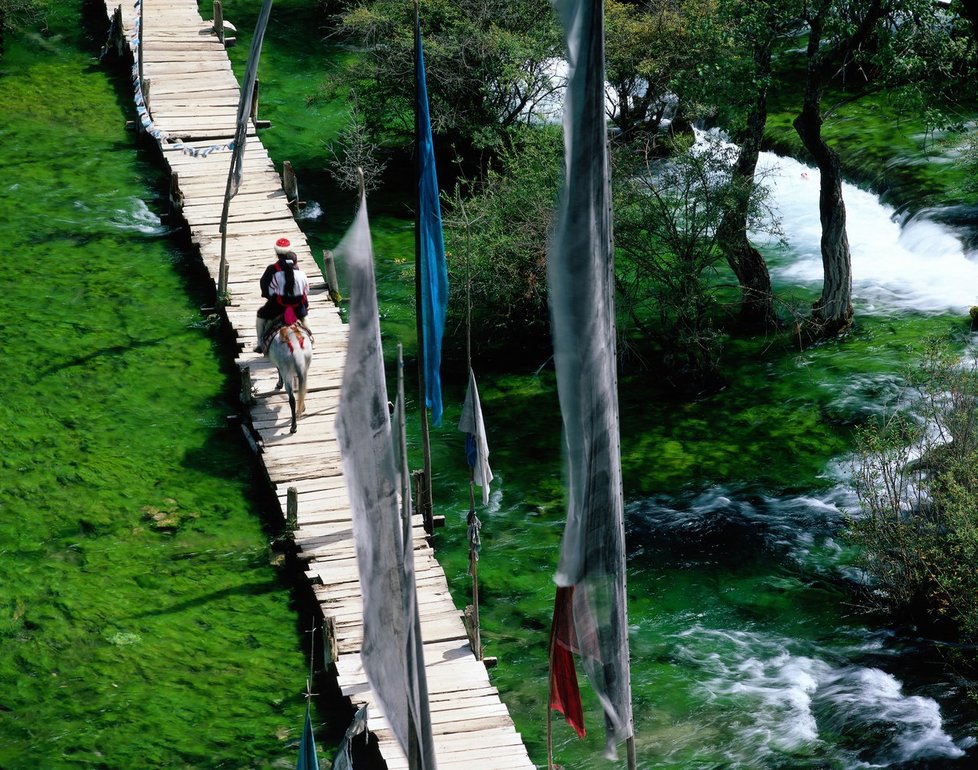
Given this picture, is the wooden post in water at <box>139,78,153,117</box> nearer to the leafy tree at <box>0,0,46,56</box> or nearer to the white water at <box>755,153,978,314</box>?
the leafy tree at <box>0,0,46,56</box>

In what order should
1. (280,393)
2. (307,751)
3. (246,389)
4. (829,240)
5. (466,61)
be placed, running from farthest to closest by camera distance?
1. (466,61)
2. (829,240)
3. (280,393)
4. (246,389)
5. (307,751)

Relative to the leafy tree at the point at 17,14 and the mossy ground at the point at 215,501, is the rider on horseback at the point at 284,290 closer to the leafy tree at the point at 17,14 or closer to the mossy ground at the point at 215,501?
the mossy ground at the point at 215,501

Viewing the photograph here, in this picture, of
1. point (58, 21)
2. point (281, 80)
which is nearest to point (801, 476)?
point (281, 80)

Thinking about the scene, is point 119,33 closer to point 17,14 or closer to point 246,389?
point 17,14

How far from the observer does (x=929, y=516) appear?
53.5 ft

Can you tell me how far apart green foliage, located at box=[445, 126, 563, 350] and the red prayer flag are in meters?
12.7

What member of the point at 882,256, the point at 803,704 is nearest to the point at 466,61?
the point at 882,256

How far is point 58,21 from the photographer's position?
107 feet

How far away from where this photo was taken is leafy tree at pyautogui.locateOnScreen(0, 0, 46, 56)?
31.1m

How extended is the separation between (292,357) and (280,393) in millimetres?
1157

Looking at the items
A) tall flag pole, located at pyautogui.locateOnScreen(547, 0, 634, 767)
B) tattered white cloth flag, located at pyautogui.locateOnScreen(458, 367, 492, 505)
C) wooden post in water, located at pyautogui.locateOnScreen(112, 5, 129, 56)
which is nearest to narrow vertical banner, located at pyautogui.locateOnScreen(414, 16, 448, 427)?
tattered white cloth flag, located at pyautogui.locateOnScreen(458, 367, 492, 505)

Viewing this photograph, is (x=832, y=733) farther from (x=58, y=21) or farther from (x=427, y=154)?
(x=58, y=21)

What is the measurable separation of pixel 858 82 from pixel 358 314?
23620 millimetres

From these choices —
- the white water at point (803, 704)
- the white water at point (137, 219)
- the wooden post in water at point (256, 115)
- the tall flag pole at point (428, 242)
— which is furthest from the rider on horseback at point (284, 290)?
the wooden post in water at point (256, 115)
